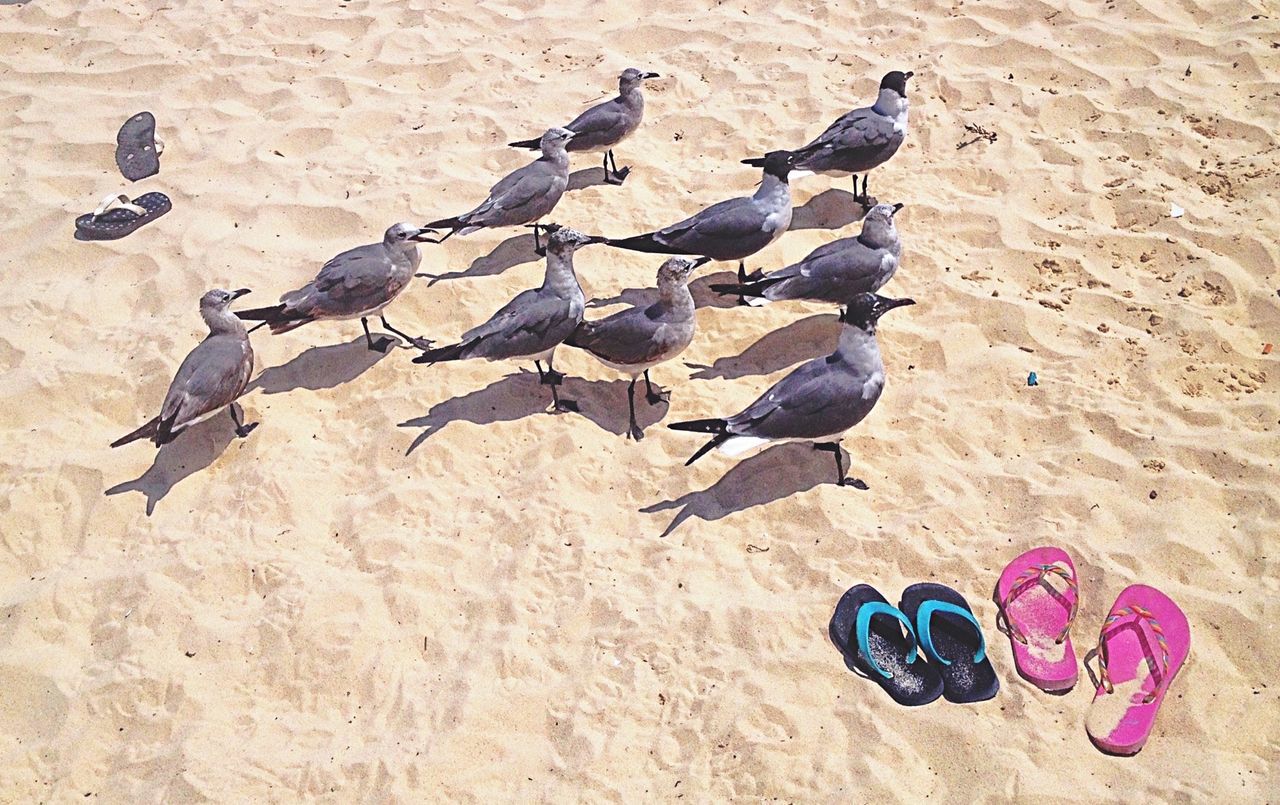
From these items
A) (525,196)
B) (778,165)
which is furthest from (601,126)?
(778,165)

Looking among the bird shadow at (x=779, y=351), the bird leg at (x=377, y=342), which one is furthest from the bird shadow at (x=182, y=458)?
the bird shadow at (x=779, y=351)

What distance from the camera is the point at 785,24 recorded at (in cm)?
764

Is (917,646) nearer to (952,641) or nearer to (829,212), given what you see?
(952,641)

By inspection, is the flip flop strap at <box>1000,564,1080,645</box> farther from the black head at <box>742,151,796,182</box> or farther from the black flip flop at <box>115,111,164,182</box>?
the black flip flop at <box>115,111,164,182</box>

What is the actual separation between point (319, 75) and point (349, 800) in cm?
599

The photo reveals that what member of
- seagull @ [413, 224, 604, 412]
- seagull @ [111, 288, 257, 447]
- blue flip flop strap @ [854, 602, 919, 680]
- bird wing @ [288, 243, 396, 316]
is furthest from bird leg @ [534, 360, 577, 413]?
blue flip flop strap @ [854, 602, 919, 680]

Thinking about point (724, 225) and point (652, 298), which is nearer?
point (724, 225)

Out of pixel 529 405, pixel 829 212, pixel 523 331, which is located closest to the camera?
pixel 523 331

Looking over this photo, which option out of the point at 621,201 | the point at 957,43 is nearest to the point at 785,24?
the point at 957,43

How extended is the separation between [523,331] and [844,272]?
180 centimetres

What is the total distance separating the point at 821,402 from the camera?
4168mm

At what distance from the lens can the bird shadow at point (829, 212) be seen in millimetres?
6172

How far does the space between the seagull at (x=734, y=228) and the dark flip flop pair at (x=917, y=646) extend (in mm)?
2381

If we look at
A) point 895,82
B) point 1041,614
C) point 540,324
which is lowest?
point 1041,614
